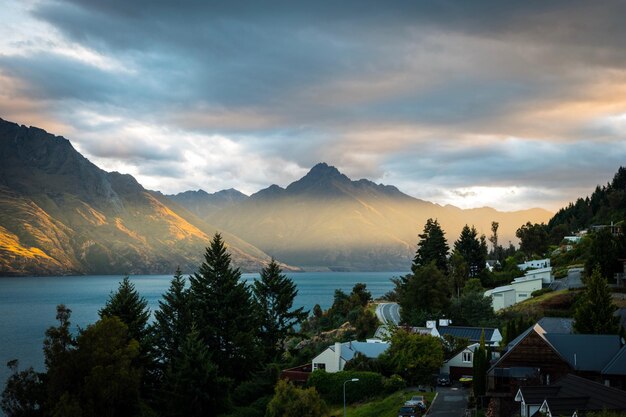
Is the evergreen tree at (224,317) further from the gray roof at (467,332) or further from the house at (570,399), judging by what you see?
the house at (570,399)

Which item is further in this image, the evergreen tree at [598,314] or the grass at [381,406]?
the evergreen tree at [598,314]

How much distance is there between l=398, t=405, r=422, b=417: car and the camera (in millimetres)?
51281

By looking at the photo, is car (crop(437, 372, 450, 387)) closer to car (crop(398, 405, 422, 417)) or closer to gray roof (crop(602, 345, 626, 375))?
car (crop(398, 405, 422, 417))

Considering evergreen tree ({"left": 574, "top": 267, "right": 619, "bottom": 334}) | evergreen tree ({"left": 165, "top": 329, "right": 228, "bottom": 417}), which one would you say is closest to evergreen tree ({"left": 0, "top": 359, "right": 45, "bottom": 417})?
evergreen tree ({"left": 165, "top": 329, "right": 228, "bottom": 417})

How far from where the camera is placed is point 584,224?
188 metres

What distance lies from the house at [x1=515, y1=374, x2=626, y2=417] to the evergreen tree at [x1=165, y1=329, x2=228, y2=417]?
28.2 meters

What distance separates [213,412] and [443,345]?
2808 centimetres

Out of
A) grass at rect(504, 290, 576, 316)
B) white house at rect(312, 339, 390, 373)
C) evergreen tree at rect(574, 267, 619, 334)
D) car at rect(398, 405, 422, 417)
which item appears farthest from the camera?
grass at rect(504, 290, 576, 316)

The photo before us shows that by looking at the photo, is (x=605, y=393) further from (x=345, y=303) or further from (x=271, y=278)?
(x=345, y=303)

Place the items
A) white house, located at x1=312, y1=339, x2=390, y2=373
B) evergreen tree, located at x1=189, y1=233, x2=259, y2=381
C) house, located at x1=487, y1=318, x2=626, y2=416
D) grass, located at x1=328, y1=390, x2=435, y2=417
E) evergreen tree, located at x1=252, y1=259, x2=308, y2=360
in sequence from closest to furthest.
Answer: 1. house, located at x1=487, y1=318, x2=626, y2=416
2. grass, located at x1=328, y1=390, x2=435, y2=417
3. white house, located at x1=312, y1=339, x2=390, y2=373
4. evergreen tree, located at x1=189, y1=233, x2=259, y2=381
5. evergreen tree, located at x1=252, y1=259, x2=308, y2=360

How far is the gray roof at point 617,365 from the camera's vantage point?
5253 cm

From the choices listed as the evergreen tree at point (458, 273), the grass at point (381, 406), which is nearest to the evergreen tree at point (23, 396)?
the grass at point (381, 406)

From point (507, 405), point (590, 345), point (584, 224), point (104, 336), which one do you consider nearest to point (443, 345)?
point (590, 345)

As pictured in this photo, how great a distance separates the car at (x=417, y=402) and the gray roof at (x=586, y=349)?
40.2 feet
